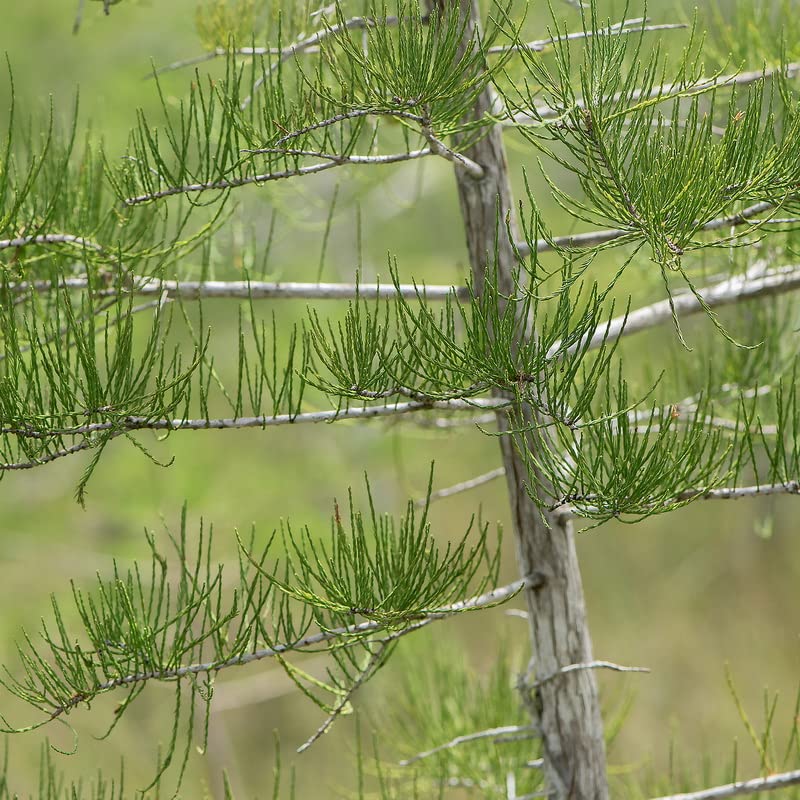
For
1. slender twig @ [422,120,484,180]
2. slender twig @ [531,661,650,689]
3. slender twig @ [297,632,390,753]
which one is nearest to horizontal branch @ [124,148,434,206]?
slender twig @ [422,120,484,180]

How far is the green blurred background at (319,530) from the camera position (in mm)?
3275

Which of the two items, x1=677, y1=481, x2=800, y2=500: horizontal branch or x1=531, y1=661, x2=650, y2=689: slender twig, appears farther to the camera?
x1=531, y1=661, x2=650, y2=689: slender twig

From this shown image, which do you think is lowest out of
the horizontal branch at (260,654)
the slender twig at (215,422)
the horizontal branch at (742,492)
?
the horizontal branch at (260,654)

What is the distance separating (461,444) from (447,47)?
4145 millimetres

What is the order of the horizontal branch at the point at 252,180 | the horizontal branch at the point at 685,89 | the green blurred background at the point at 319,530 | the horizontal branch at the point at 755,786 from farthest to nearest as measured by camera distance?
the green blurred background at the point at 319,530, the horizontal branch at the point at 755,786, the horizontal branch at the point at 252,180, the horizontal branch at the point at 685,89

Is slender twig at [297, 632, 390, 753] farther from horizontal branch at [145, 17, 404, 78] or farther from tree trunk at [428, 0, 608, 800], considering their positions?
horizontal branch at [145, 17, 404, 78]

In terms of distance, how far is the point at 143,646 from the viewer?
2.64 ft

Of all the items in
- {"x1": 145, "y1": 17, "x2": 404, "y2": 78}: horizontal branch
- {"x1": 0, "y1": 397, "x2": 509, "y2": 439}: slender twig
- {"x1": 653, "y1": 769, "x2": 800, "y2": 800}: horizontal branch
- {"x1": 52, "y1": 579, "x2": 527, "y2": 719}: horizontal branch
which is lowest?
{"x1": 653, "y1": 769, "x2": 800, "y2": 800}: horizontal branch

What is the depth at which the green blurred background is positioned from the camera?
3275 millimetres

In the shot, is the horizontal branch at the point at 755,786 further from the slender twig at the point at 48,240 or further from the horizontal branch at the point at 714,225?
the slender twig at the point at 48,240

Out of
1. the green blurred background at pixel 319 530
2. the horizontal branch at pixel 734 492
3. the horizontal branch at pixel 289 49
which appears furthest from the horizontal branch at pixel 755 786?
the green blurred background at pixel 319 530

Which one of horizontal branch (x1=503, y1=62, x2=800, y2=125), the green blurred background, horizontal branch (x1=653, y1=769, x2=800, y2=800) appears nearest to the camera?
horizontal branch (x1=503, y1=62, x2=800, y2=125)

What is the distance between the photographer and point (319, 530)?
3.12 m

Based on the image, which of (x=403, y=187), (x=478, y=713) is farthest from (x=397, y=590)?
(x=403, y=187)
